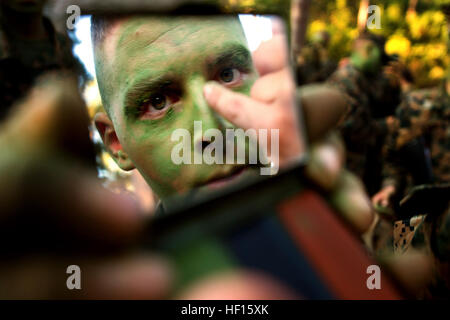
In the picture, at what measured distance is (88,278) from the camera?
14.2 inches

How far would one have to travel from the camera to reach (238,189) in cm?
58

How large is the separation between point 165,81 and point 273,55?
0.22 metres

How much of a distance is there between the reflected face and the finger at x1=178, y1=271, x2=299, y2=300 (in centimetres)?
18

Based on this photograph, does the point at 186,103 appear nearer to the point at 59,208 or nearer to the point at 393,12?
the point at 59,208

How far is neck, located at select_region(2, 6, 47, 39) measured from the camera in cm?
114

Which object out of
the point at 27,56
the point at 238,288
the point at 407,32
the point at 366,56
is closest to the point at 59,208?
the point at 238,288

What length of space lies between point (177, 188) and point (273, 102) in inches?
9.6

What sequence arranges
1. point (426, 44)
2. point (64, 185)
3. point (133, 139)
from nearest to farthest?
1. point (64, 185)
2. point (133, 139)
3. point (426, 44)

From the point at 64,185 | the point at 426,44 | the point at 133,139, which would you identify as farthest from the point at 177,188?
the point at 426,44

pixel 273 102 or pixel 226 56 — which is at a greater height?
pixel 226 56

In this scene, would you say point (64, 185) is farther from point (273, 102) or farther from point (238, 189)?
point (273, 102)

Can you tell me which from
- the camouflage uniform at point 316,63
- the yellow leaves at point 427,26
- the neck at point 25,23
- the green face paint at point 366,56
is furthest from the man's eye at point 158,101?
the yellow leaves at point 427,26

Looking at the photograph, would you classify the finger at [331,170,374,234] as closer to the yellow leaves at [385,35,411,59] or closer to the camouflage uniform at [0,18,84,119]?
the camouflage uniform at [0,18,84,119]
